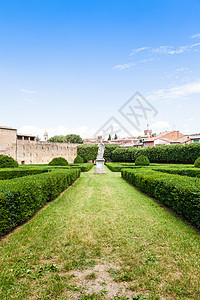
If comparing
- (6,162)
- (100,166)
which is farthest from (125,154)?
(6,162)

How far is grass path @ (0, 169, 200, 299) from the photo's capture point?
6.66 ft

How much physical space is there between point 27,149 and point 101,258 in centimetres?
3046

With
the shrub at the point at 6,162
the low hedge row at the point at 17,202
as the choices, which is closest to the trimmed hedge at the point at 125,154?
the shrub at the point at 6,162

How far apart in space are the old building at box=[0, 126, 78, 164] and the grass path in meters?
27.3

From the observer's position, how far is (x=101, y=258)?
2.70 m

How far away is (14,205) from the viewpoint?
3768 millimetres

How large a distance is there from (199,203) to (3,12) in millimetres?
9408

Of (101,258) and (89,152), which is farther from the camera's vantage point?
(89,152)

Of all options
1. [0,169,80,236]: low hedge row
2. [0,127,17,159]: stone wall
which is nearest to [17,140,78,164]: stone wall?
[0,127,17,159]: stone wall

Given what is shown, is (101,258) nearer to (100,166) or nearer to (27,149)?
(100,166)

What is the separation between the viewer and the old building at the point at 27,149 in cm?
2842

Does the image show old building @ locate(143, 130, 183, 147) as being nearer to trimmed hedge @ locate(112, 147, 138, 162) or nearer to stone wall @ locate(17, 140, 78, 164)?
trimmed hedge @ locate(112, 147, 138, 162)

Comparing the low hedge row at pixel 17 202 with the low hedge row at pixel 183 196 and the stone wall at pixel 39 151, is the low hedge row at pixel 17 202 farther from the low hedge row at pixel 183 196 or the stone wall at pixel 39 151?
the stone wall at pixel 39 151

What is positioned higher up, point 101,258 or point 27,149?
point 27,149
